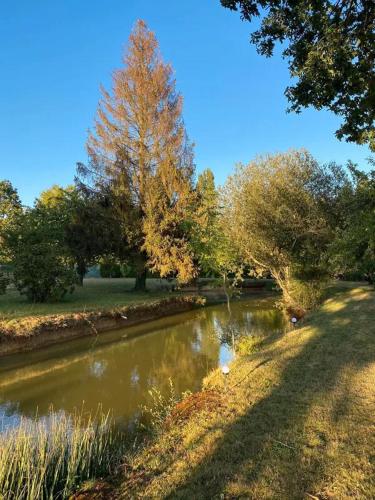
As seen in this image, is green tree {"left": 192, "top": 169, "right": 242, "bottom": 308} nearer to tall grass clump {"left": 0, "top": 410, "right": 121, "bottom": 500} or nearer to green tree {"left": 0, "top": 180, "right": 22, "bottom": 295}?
green tree {"left": 0, "top": 180, "right": 22, "bottom": 295}

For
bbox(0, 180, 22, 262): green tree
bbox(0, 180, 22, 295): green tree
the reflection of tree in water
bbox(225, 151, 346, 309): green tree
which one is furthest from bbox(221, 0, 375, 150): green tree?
bbox(0, 180, 22, 262): green tree

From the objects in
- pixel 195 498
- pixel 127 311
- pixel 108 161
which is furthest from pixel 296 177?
pixel 195 498

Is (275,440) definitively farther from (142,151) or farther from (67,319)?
(142,151)

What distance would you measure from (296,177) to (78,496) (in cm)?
1721

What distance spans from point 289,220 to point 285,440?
14.0 meters

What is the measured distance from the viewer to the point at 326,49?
18.5 feet

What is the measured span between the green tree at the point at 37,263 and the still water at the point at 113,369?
4.27 m

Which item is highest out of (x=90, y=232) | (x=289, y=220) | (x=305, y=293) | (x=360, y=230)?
(x=90, y=232)

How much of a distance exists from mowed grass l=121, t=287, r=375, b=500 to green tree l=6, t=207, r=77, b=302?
13.0 m

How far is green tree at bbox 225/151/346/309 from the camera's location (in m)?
17.8

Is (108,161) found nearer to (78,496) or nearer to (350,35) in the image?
(350,35)

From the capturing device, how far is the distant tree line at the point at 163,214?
1816 cm

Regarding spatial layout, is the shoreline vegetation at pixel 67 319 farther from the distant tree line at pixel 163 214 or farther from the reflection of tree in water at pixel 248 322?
the reflection of tree in water at pixel 248 322

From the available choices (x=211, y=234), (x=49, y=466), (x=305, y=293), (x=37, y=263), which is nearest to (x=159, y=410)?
(x=49, y=466)
